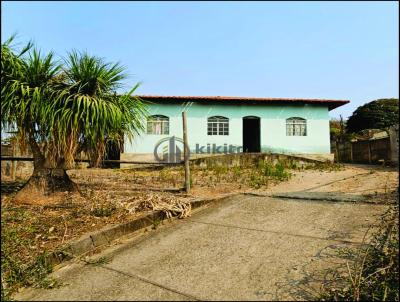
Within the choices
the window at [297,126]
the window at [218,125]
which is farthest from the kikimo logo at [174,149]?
the window at [297,126]

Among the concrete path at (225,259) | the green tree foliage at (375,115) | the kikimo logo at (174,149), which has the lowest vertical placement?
the concrete path at (225,259)

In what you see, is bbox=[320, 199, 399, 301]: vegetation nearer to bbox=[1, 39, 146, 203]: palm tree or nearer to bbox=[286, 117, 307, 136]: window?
bbox=[1, 39, 146, 203]: palm tree

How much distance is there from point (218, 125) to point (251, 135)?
12.9ft

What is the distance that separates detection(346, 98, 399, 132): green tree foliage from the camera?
24781 mm

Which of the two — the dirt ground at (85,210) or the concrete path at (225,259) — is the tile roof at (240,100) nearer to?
the dirt ground at (85,210)

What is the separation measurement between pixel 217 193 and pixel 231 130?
1091 cm

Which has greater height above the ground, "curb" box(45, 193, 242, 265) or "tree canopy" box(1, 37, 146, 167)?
"tree canopy" box(1, 37, 146, 167)

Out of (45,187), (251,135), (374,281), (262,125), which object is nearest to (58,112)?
(45,187)

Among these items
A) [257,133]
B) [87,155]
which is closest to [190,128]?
[257,133]

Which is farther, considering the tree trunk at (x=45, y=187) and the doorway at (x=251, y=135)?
the doorway at (x=251, y=135)

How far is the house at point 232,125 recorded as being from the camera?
17391 mm

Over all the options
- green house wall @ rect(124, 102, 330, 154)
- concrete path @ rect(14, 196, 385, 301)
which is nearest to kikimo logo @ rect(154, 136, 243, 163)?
green house wall @ rect(124, 102, 330, 154)

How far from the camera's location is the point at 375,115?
2525 cm

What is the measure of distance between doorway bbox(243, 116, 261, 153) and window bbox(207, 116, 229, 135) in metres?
2.24
